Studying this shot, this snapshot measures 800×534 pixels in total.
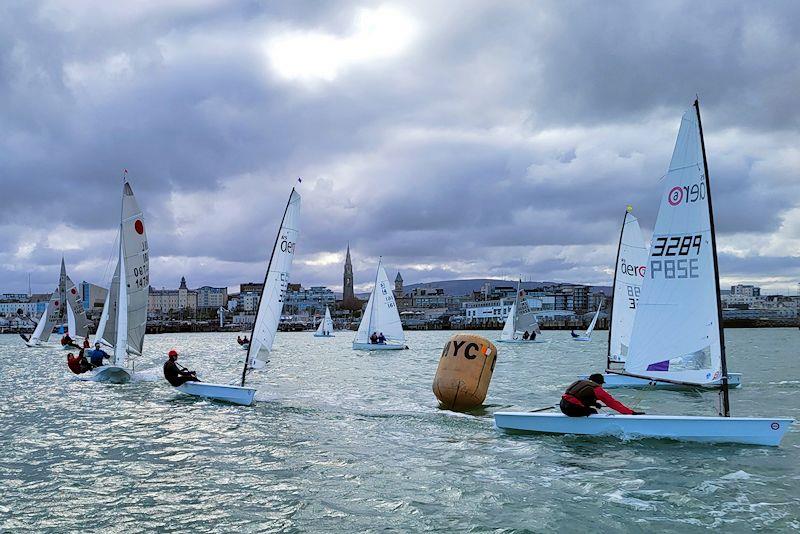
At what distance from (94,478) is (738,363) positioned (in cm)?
4071

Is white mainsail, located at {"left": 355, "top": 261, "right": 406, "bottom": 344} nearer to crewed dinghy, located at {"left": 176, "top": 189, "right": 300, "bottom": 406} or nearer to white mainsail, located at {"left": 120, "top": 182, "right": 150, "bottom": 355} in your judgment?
white mainsail, located at {"left": 120, "top": 182, "right": 150, "bottom": 355}

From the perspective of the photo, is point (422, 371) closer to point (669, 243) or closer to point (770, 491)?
point (669, 243)

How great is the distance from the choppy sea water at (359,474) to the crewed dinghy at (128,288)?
22.4 feet

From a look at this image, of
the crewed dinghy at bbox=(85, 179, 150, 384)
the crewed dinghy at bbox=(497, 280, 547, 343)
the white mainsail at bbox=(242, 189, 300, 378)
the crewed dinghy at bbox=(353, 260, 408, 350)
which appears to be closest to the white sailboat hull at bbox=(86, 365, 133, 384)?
the crewed dinghy at bbox=(85, 179, 150, 384)

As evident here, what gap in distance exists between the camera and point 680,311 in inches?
599

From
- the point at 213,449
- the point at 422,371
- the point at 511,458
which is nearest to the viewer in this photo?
the point at 511,458

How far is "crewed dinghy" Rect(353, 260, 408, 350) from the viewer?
5450 centimetres

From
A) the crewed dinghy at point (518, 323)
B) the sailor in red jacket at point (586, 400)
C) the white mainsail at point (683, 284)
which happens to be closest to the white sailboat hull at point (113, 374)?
the sailor in red jacket at point (586, 400)

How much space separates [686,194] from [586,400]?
16.3 ft

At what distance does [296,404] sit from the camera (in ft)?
70.8

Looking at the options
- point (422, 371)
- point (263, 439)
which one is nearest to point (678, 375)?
point (263, 439)

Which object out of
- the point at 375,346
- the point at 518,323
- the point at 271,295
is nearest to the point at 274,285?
the point at 271,295

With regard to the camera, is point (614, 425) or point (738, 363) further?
point (738, 363)

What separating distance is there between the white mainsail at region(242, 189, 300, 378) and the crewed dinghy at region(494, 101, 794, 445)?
9.10 meters
